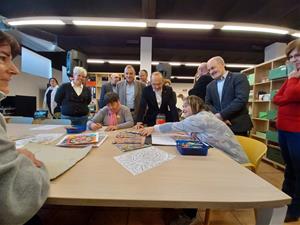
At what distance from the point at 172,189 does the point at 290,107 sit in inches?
55.2

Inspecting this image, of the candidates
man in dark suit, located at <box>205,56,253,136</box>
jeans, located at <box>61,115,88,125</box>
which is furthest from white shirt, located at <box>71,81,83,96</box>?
man in dark suit, located at <box>205,56,253,136</box>

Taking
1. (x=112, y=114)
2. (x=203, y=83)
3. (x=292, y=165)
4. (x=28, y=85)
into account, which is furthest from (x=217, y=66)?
(x=28, y=85)

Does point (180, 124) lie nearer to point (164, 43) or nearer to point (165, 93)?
point (165, 93)

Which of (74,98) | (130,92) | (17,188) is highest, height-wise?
(130,92)

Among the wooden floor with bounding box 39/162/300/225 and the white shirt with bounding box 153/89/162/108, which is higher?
the white shirt with bounding box 153/89/162/108

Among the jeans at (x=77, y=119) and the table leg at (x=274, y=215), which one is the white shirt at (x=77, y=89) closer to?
the jeans at (x=77, y=119)

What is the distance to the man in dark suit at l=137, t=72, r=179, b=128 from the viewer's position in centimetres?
257

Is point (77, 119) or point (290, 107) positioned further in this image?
point (77, 119)

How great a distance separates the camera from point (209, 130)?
1592 millimetres

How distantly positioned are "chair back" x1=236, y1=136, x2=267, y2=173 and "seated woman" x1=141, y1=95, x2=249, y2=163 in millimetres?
69

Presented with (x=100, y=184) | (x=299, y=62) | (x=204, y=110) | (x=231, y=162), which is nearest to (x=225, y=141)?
(x=204, y=110)

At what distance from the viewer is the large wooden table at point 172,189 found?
0.68 meters

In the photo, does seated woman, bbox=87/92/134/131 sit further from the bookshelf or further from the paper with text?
the bookshelf

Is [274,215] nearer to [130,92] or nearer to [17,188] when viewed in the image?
[17,188]
